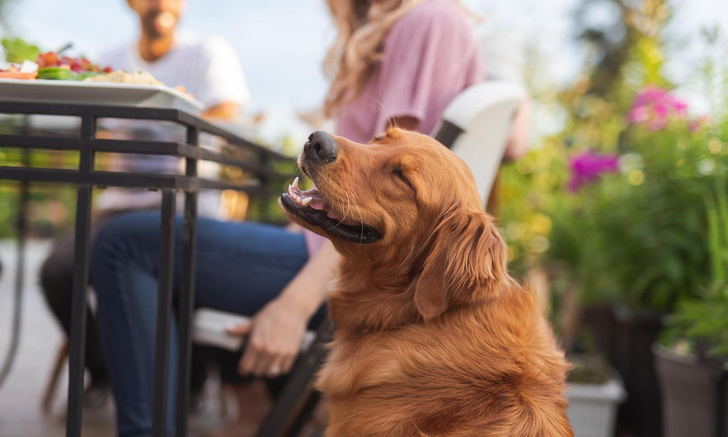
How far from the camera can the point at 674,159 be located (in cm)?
302

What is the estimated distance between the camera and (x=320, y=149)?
1.53 meters

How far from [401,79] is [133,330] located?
109cm

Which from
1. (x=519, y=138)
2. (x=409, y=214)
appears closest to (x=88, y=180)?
(x=409, y=214)

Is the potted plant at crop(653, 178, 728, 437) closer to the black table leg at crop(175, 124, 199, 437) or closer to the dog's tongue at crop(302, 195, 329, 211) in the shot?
the dog's tongue at crop(302, 195, 329, 211)

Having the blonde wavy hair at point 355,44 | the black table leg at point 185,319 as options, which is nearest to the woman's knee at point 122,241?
the black table leg at point 185,319

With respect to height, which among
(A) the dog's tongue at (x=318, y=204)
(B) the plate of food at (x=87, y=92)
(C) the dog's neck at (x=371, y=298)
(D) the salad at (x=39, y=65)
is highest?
(D) the salad at (x=39, y=65)

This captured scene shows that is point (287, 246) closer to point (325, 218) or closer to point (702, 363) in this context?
point (325, 218)

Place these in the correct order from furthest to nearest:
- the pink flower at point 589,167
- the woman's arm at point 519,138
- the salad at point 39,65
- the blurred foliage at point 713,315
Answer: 1. the pink flower at point 589,167
2. the woman's arm at point 519,138
3. the blurred foliage at point 713,315
4. the salad at point 39,65

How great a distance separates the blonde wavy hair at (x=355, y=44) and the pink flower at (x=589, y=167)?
2.34 m

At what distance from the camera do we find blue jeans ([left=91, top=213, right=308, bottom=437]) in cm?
173

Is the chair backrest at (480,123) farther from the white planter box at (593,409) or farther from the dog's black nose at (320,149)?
the white planter box at (593,409)

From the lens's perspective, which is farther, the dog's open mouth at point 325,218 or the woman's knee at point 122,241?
the woman's knee at point 122,241

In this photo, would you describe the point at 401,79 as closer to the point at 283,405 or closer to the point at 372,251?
the point at 372,251

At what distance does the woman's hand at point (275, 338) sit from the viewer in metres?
1.72
